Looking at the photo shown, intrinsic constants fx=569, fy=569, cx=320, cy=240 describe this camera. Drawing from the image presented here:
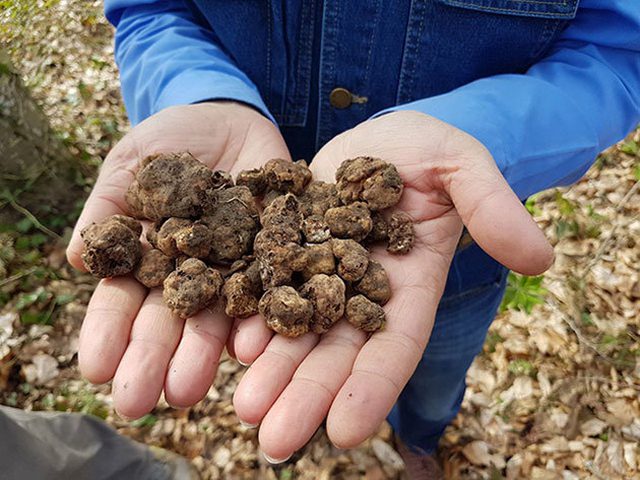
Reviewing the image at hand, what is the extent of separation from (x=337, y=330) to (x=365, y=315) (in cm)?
11

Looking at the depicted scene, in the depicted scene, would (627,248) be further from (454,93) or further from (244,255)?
(244,255)

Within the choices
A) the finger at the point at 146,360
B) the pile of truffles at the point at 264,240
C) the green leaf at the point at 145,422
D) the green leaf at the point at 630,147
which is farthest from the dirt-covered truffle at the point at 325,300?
the green leaf at the point at 630,147

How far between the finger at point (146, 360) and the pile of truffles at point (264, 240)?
6 centimetres

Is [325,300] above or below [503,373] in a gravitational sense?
above

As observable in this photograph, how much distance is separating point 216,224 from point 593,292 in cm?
261

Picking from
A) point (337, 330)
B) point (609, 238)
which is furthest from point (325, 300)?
point (609, 238)

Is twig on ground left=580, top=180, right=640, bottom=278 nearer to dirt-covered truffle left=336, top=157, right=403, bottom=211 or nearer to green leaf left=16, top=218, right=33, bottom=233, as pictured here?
dirt-covered truffle left=336, top=157, right=403, bottom=211

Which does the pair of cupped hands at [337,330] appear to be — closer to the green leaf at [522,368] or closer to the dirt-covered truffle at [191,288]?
the dirt-covered truffle at [191,288]

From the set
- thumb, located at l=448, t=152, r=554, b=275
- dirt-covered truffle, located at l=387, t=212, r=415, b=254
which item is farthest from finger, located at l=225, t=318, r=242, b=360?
thumb, located at l=448, t=152, r=554, b=275

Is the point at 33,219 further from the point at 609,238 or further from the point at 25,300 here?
the point at 609,238

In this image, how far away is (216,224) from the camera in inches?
80.6

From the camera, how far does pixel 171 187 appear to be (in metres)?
1.98

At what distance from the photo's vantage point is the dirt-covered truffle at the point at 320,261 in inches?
77.1

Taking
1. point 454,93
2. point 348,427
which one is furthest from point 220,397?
point 454,93
